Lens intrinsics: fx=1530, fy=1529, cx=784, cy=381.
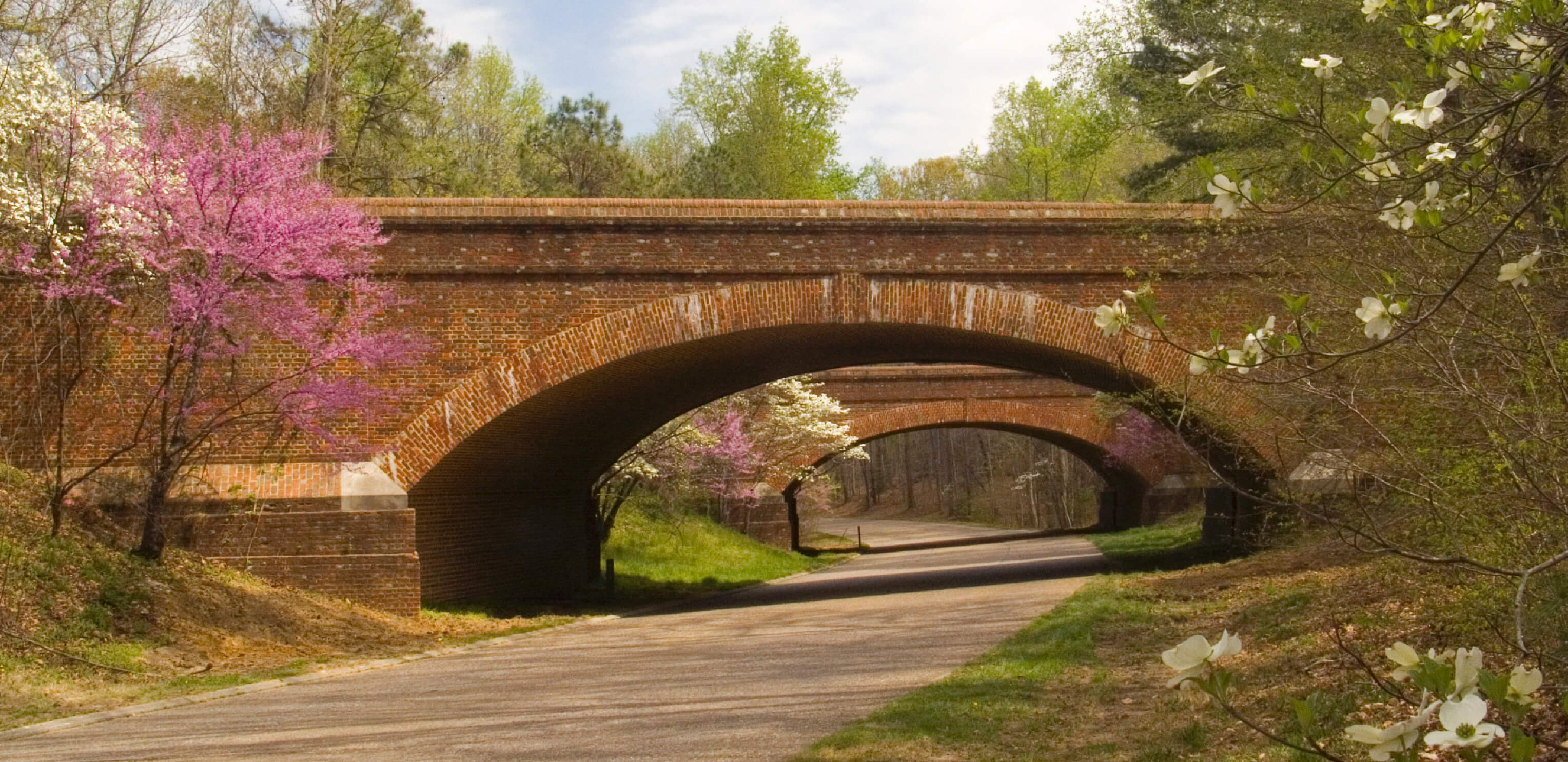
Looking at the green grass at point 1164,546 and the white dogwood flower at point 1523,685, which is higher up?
the white dogwood flower at point 1523,685

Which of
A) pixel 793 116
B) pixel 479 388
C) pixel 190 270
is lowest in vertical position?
pixel 479 388

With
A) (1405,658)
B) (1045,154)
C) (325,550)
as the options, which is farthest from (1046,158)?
(1405,658)

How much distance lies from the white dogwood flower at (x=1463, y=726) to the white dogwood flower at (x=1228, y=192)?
1877 mm

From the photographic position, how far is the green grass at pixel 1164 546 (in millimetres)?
20516

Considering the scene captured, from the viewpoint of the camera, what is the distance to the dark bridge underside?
1630 cm

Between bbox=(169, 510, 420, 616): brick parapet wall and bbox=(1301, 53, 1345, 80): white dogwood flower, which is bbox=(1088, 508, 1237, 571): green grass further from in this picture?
bbox=(1301, 53, 1345, 80): white dogwood flower

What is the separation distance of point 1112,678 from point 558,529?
12469 mm

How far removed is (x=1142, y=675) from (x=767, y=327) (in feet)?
23.6

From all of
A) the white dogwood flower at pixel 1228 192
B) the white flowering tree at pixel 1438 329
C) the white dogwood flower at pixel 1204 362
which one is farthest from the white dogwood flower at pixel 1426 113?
the white dogwood flower at pixel 1204 362

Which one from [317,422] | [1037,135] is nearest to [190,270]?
[317,422]

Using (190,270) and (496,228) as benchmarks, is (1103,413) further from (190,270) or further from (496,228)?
(190,270)

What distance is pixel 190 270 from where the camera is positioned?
1305 centimetres

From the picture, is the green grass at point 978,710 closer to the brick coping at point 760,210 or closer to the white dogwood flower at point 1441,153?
the white dogwood flower at point 1441,153

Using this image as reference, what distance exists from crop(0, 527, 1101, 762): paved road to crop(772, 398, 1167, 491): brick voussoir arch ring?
1593cm
